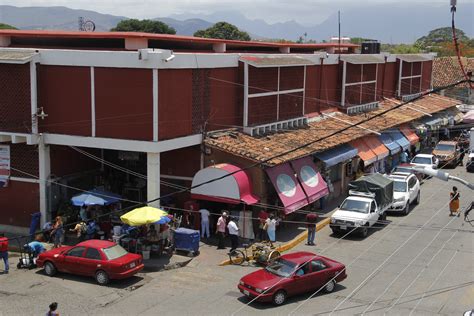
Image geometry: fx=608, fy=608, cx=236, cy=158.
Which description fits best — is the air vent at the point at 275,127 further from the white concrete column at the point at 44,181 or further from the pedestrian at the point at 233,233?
the white concrete column at the point at 44,181

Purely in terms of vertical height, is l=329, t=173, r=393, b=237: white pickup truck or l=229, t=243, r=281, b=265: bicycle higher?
l=329, t=173, r=393, b=237: white pickup truck

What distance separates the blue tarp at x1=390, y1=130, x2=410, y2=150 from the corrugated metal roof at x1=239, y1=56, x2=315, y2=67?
1035cm

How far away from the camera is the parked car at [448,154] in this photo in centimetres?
4166

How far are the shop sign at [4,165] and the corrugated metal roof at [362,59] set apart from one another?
21.4 meters

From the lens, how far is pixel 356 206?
26.4m

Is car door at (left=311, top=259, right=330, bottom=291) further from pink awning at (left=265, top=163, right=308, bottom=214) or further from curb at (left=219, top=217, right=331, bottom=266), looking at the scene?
pink awning at (left=265, top=163, right=308, bottom=214)

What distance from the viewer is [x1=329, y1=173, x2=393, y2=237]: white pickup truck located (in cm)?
2541

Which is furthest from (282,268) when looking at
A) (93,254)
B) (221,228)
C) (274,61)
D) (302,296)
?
(274,61)

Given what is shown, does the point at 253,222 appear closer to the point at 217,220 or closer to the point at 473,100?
the point at 217,220

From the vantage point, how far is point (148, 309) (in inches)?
680

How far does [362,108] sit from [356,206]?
16532 mm

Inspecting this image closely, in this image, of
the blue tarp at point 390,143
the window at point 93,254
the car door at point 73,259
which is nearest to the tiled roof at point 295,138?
the blue tarp at point 390,143

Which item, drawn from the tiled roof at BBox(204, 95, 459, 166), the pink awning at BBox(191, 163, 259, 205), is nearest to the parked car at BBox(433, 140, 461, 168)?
the tiled roof at BBox(204, 95, 459, 166)

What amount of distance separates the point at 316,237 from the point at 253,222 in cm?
287
